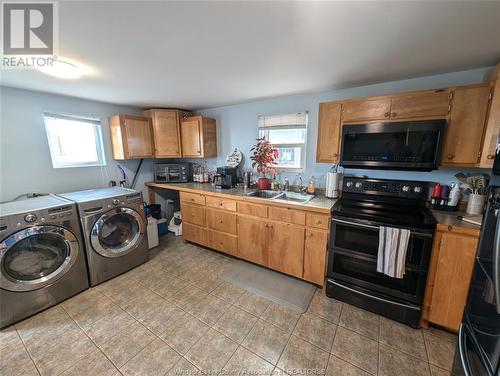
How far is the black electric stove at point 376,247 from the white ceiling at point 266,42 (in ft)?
3.73

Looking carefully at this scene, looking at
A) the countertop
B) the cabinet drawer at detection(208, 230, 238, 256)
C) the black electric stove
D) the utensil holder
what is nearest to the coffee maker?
the countertop

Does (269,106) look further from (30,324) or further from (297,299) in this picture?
(30,324)

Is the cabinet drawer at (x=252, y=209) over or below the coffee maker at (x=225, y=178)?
below

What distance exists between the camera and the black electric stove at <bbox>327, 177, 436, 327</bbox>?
5.28 ft

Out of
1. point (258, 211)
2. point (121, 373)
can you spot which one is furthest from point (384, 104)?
point (121, 373)

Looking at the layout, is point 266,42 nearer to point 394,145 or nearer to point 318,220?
point 394,145

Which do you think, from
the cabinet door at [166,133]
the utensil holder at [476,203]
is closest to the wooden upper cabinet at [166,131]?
the cabinet door at [166,133]

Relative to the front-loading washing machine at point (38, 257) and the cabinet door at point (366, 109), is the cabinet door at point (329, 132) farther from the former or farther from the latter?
the front-loading washing machine at point (38, 257)

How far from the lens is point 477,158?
1630mm

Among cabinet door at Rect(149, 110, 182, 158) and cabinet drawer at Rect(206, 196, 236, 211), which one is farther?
cabinet door at Rect(149, 110, 182, 158)

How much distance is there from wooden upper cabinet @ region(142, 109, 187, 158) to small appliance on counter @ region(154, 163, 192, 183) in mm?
202

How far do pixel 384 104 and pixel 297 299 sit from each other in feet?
6.80

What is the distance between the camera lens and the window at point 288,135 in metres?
2.70

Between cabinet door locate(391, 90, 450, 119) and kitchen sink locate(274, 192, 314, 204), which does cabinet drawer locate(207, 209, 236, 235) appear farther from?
cabinet door locate(391, 90, 450, 119)
